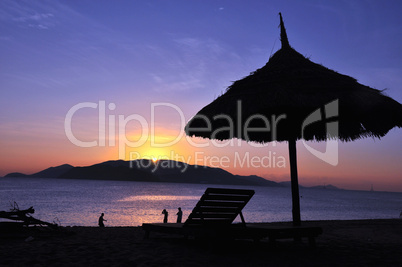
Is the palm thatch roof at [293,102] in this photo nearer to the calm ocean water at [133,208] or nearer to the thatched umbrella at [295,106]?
the thatched umbrella at [295,106]

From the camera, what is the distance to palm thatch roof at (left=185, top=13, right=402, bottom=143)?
21.1ft

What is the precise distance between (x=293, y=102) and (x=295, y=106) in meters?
0.10

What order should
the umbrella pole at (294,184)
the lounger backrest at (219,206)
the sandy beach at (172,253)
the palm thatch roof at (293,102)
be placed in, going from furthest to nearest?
the umbrella pole at (294,184), the palm thatch roof at (293,102), the lounger backrest at (219,206), the sandy beach at (172,253)

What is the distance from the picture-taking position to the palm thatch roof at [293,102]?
6.44m

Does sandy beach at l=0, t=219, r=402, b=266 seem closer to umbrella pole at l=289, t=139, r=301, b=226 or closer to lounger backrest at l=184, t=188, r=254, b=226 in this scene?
lounger backrest at l=184, t=188, r=254, b=226

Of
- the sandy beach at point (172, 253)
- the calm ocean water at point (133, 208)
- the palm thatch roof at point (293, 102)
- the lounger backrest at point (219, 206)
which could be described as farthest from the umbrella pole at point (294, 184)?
the calm ocean water at point (133, 208)

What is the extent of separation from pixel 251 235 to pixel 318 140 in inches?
162

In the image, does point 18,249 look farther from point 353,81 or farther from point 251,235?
point 353,81

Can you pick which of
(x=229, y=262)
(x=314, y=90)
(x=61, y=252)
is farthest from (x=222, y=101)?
(x=61, y=252)

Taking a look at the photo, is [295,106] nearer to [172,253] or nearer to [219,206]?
[219,206]

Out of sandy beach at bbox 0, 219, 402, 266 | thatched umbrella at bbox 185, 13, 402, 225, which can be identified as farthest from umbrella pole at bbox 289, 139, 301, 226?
sandy beach at bbox 0, 219, 402, 266

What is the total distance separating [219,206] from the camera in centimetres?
600

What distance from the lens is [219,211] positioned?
6090 mm

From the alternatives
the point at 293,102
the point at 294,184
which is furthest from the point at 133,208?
the point at 293,102
